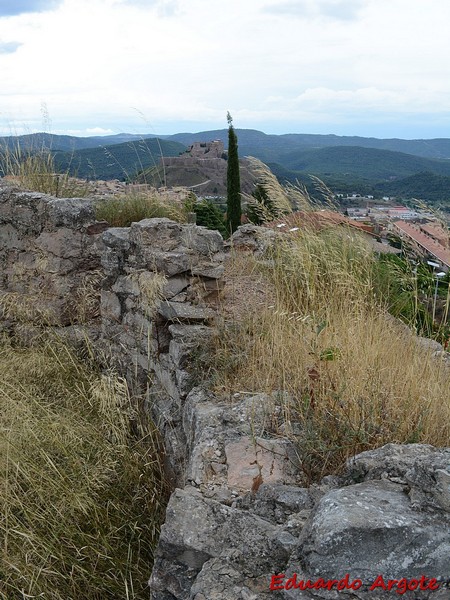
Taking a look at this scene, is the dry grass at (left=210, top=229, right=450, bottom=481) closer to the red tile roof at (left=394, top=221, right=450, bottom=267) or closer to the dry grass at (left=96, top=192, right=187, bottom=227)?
the red tile roof at (left=394, top=221, right=450, bottom=267)

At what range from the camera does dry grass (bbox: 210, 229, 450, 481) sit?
259cm

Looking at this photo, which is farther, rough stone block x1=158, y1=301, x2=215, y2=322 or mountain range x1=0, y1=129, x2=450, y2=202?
mountain range x1=0, y1=129, x2=450, y2=202

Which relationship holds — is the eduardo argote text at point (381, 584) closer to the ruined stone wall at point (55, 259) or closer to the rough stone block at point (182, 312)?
the rough stone block at point (182, 312)

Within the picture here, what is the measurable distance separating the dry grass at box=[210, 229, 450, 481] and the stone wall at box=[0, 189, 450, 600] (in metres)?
0.14

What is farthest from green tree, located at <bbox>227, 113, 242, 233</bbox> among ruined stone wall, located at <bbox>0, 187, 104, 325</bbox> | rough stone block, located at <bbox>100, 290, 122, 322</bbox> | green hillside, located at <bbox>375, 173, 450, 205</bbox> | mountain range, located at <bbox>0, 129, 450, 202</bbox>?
green hillside, located at <bbox>375, 173, 450, 205</bbox>

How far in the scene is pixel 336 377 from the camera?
9.57ft

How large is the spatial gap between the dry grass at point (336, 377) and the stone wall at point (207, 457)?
141 millimetres

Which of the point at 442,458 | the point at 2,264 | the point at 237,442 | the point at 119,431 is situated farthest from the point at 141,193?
the point at 442,458

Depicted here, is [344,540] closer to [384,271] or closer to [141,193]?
[384,271]

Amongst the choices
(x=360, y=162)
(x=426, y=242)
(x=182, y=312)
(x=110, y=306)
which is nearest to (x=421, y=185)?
(x=426, y=242)

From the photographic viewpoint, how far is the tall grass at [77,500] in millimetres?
2752

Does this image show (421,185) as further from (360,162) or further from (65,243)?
(360,162)

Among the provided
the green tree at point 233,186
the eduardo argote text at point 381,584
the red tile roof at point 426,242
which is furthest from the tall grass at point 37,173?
the green tree at point 233,186

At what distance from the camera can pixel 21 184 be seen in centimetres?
623
